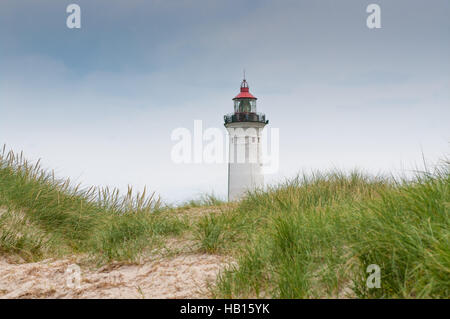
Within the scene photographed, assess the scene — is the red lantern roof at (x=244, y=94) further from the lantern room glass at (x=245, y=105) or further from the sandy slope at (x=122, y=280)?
the sandy slope at (x=122, y=280)

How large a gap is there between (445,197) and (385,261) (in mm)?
1266

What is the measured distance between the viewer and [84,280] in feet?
16.1

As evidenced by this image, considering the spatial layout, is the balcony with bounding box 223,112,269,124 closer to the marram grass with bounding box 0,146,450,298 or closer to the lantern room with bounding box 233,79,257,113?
the lantern room with bounding box 233,79,257,113

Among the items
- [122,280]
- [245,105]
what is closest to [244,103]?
[245,105]

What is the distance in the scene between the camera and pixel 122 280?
4738 mm

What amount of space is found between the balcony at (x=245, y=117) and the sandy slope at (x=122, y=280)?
23.7 meters

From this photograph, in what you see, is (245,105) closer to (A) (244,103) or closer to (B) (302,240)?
(A) (244,103)

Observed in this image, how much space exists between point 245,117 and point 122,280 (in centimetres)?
2459

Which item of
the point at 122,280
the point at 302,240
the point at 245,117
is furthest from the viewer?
the point at 245,117

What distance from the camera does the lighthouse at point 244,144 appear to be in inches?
1133

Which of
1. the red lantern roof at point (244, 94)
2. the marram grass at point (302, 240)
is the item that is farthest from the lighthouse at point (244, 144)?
the marram grass at point (302, 240)

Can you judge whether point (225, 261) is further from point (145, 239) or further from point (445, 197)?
point (445, 197)

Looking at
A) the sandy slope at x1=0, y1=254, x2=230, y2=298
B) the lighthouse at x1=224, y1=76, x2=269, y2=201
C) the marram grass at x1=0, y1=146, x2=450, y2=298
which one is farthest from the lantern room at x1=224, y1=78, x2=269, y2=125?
the sandy slope at x1=0, y1=254, x2=230, y2=298
